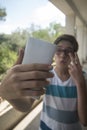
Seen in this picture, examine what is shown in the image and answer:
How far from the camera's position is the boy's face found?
1199 millimetres

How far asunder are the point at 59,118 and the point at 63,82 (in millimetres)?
206

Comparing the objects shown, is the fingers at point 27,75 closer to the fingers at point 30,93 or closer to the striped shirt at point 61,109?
the fingers at point 30,93

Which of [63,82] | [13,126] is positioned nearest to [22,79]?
[63,82]

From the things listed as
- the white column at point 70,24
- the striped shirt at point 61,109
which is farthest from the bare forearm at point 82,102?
the white column at point 70,24

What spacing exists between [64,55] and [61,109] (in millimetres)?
306

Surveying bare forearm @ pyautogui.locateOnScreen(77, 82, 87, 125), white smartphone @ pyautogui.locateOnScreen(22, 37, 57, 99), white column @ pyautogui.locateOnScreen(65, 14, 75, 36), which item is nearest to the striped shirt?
bare forearm @ pyautogui.locateOnScreen(77, 82, 87, 125)

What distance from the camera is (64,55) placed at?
1193 millimetres

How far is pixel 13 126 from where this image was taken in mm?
1681

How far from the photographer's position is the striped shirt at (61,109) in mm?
1094

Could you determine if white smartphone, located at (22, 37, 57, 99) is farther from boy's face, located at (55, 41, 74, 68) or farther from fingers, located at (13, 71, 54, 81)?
boy's face, located at (55, 41, 74, 68)

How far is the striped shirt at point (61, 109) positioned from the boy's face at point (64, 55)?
0.13 metres

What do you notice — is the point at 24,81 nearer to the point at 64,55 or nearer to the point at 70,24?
the point at 64,55

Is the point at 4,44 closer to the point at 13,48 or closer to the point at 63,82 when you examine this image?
the point at 13,48

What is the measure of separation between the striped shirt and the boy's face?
0.13 metres
